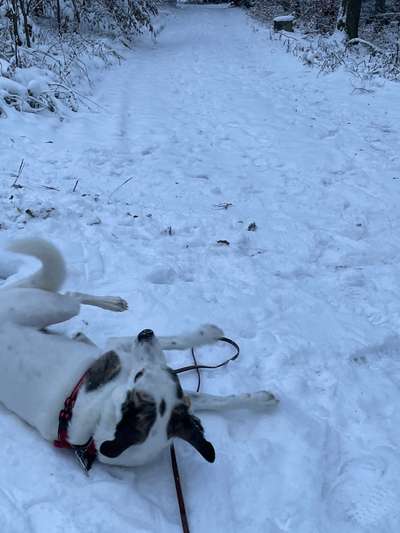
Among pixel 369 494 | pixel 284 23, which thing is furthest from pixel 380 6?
pixel 369 494

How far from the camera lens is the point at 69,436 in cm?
223

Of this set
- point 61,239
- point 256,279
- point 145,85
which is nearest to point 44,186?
point 61,239

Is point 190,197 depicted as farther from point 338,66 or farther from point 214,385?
point 338,66

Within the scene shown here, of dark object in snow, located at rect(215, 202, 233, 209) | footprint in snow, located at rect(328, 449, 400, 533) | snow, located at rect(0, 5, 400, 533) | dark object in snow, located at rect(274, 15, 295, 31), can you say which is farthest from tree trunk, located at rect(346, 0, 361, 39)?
footprint in snow, located at rect(328, 449, 400, 533)

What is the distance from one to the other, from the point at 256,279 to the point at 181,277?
564 millimetres

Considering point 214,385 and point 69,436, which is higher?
point 69,436

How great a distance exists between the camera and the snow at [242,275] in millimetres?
2180

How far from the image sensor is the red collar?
2.21 m

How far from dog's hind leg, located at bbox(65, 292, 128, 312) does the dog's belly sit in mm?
669

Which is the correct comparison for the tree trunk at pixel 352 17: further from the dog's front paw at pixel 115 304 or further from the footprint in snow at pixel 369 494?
the footprint in snow at pixel 369 494

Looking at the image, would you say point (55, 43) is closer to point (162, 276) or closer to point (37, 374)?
point (162, 276)

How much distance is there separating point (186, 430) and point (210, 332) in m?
0.96

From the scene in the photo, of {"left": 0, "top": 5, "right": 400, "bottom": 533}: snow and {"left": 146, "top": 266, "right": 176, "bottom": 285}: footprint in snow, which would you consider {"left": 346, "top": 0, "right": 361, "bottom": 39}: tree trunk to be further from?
{"left": 146, "top": 266, "right": 176, "bottom": 285}: footprint in snow

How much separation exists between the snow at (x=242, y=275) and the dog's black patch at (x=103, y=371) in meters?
0.37
